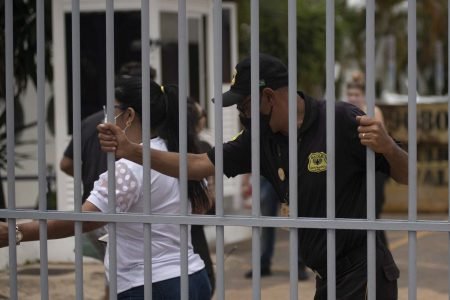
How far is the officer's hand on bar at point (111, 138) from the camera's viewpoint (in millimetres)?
3604

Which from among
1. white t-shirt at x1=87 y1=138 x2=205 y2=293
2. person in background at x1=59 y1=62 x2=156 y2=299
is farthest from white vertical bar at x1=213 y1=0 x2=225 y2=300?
person in background at x1=59 y1=62 x2=156 y2=299

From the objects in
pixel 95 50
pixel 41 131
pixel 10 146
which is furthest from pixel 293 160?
pixel 95 50

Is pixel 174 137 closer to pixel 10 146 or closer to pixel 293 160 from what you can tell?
pixel 10 146

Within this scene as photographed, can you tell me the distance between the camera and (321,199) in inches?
148

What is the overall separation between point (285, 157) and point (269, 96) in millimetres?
257

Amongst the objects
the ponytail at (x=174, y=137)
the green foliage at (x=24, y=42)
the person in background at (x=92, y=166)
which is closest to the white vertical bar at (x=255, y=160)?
the ponytail at (x=174, y=137)

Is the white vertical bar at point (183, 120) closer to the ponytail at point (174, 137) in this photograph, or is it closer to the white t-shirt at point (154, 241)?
the white t-shirt at point (154, 241)

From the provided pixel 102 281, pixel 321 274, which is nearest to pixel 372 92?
pixel 321 274

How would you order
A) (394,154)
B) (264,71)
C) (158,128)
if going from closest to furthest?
(394,154)
(264,71)
(158,128)

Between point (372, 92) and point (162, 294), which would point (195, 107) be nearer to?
point (162, 294)

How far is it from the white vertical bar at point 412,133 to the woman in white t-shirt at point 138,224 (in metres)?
1.13

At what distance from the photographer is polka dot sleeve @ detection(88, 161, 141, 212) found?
378 cm

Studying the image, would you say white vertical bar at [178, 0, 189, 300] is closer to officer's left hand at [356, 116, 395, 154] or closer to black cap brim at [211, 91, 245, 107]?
black cap brim at [211, 91, 245, 107]

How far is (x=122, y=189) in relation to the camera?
3.88m
